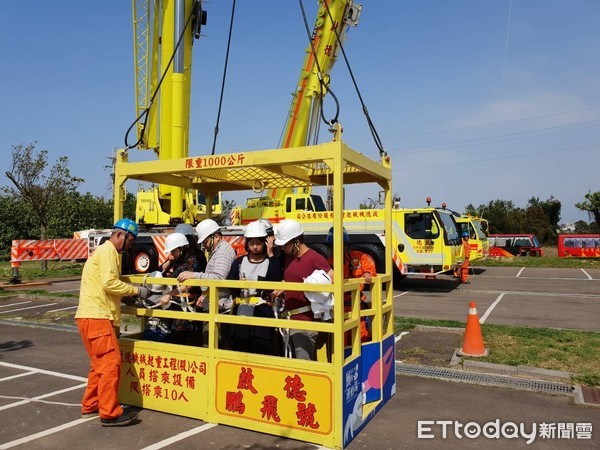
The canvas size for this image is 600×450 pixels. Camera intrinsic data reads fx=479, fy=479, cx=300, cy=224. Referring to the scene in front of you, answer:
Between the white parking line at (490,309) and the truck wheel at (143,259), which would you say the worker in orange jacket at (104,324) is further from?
the truck wheel at (143,259)

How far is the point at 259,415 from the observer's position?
4105 millimetres

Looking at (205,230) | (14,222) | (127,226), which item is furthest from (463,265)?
(14,222)

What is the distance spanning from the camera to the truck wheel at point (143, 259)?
16.1 m

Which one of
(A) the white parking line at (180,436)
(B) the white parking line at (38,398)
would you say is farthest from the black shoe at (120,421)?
(B) the white parking line at (38,398)

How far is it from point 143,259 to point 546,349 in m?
13.1

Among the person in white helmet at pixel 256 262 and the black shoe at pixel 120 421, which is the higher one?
the person in white helmet at pixel 256 262

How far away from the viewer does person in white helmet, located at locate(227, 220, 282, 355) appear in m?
4.39

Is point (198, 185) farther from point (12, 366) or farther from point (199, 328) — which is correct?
point (12, 366)

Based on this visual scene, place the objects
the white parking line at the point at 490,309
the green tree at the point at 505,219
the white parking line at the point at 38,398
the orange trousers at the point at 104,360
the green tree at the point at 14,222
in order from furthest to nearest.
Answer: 1. the green tree at the point at 505,219
2. the green tree at the point at 14,222
3. the white parking line at the point at 490,309
4. the white parking line at the point at 38,398
5. the orange trousers at the point at 104,360

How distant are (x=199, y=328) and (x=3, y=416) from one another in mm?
2000

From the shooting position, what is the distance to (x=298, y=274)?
14.0 ft

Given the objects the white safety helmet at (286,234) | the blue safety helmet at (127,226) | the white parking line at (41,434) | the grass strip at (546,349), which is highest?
the blue safety helmet at (127,226)

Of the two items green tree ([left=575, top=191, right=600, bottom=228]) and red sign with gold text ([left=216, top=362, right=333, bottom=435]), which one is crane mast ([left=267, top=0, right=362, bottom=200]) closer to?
red sign with gold text ([left=216, top=362, right=333, bottom=435])

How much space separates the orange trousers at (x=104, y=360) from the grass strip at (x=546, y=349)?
4.37 meters
